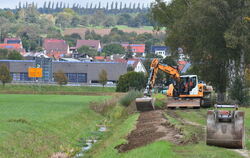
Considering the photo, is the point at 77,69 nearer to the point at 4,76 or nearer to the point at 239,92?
the point at 4,76

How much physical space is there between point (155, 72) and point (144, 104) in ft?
12.1

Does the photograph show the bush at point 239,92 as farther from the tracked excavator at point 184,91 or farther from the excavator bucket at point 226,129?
the excavator bucket at point 226,129

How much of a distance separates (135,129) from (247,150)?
38.8 feet

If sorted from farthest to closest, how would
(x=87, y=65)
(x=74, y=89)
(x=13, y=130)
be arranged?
(x=87, y=65)
(x=74, y=89)
(x=13, y=130)

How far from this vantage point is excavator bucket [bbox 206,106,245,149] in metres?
22.3

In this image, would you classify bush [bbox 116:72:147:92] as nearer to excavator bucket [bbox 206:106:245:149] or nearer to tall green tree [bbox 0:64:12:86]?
Answer: tall green tree [bbox 0:64:12:86]

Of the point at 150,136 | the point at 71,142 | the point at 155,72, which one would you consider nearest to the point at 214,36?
the point at 155,72

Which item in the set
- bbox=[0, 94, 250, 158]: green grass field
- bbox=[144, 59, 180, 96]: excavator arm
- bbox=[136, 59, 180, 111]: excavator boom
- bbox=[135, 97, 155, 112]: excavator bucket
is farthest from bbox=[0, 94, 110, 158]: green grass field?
bbox=[144, 59, 180, 96]: excavator arm

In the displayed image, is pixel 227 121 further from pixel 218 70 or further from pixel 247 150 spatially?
pixel 218 70

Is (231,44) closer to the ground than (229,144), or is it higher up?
higher up

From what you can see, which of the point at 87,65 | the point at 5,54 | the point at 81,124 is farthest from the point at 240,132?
the point at 5,54

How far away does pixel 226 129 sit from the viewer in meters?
22.5

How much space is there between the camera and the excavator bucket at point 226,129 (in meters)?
22.3

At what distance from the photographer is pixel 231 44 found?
55594 millimetres
